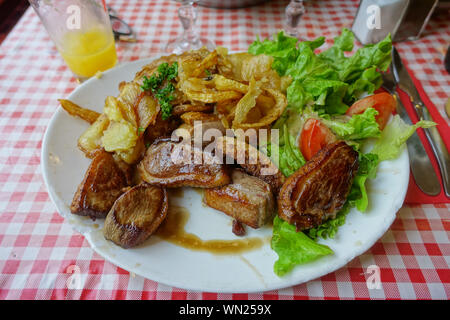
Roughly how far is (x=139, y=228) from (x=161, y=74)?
1.21m

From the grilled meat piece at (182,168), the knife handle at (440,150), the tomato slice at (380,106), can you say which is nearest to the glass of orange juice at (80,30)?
the grilled meat piece at (182,168)

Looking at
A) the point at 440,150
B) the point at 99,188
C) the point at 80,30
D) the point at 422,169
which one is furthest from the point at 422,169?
the point at 80,30

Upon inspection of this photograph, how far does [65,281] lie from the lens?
6.39ft

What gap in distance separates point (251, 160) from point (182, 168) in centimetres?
50

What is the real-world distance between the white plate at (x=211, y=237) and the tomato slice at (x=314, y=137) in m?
0.44

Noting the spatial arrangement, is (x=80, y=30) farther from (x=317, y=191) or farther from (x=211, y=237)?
(x=317, y=191)

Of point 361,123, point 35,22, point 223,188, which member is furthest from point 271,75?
point 35,22

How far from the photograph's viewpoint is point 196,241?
6.58 feet

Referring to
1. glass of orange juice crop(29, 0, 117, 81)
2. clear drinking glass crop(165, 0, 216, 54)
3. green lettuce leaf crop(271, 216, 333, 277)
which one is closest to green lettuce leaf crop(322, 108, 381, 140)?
green lettuce leaf crop(271, 216, 333, 277)

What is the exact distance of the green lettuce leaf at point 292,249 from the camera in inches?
69.6

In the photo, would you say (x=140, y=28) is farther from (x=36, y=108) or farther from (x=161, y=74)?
(x=161, y=74)

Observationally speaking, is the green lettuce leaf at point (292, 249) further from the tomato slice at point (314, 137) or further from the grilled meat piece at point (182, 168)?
the tomato slice at point (314, 137)

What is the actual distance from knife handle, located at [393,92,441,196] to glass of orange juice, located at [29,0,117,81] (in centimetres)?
303

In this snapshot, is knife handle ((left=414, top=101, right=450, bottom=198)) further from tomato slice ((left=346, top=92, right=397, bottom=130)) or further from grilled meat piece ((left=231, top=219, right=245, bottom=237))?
grilled meat piece ((left=231, top=219, right=245, bottom=237))
